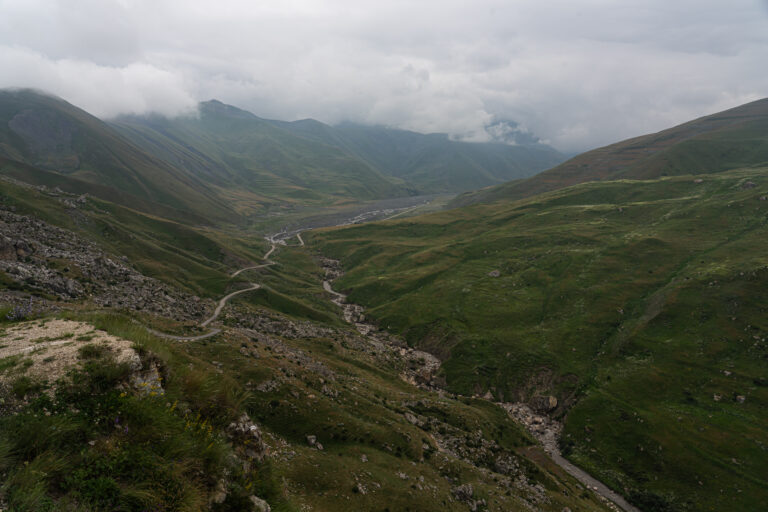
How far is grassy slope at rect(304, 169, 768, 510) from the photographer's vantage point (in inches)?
2344

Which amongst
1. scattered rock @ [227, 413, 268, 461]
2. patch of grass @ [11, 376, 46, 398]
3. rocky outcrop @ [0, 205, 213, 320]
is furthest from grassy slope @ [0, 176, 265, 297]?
patch of grass @ [11, 376, 46, 398]

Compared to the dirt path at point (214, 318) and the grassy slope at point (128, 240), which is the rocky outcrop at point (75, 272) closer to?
the dirt path at point (214, 318)

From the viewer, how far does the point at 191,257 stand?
128 m

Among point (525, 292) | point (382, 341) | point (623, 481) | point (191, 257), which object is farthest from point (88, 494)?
point (191, 257)

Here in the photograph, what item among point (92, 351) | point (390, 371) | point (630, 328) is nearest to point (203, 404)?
point (92, 351)

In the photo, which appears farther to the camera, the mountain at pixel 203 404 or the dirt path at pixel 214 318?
the dirt path at pixel 214 318

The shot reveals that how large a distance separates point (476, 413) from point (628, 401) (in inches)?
1391

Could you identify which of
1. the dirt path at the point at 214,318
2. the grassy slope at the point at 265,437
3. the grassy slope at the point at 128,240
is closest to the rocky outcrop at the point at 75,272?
the dirt path at the point at 214,318

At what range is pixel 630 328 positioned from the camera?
292ft

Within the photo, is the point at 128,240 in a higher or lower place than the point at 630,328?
higher

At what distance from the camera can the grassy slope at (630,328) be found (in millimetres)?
59531

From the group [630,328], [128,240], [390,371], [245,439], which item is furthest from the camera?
[128,240]

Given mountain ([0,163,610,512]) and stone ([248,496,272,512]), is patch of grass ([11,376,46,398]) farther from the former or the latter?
stone ([248,496,272,512])

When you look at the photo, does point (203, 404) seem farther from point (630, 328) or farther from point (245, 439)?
point (630, 328)
